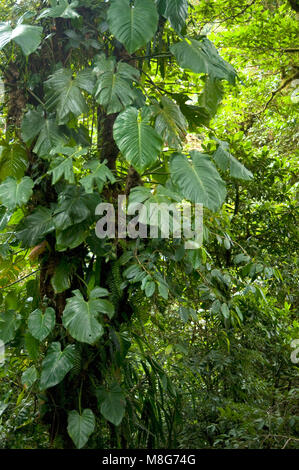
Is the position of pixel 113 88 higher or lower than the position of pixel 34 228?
higher

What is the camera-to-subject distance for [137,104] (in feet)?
5.92

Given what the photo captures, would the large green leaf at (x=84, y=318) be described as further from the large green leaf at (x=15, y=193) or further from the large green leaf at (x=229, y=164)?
the large green leaf at (x=229, y=164)

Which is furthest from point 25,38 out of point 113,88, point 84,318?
point 84,318

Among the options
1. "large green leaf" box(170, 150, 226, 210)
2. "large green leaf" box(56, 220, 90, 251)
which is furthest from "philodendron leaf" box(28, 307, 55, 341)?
"large green leaf" box(170, 150, 226, 210)

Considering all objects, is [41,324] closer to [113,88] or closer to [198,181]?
[198,181]

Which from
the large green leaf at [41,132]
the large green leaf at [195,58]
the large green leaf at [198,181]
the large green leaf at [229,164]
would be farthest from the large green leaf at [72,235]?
the large green leaf at [195,58]

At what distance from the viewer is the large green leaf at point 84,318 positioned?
1492 millimetres

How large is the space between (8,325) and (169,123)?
100cm

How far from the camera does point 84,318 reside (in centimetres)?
153

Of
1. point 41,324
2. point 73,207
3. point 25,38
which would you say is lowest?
point 41,324

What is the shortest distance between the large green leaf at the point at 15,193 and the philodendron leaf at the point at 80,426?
80 centimetres

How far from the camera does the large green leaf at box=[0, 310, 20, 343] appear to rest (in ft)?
5.65

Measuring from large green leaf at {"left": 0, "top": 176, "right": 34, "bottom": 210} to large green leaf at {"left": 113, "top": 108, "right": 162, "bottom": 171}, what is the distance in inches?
15.2

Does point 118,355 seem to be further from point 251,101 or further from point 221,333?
point 251,101
